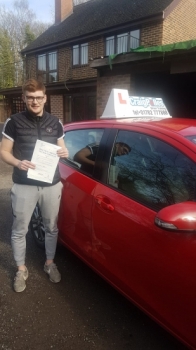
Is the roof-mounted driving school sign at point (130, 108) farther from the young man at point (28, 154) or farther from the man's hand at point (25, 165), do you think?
the man's hand at point (25, 165)

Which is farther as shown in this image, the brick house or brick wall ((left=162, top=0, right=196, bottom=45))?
brick wall ((left=162, top=0, right=196, bottom=45))

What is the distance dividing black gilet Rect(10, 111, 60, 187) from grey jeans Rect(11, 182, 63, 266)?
0.07 metres

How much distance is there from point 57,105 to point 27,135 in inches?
554

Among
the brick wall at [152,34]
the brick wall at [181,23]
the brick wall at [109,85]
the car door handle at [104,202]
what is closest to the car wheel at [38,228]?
the car door handle at [104,202]

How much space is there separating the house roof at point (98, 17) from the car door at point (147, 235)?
39.4 feet

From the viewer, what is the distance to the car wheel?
10.6 ft

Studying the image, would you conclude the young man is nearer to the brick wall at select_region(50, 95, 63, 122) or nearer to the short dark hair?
the short dark hair

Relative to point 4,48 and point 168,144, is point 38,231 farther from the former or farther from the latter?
point 4,48

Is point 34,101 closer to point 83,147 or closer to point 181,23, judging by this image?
point 83,147

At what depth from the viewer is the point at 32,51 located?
1819 cm

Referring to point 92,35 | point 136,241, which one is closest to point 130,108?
point 136,241

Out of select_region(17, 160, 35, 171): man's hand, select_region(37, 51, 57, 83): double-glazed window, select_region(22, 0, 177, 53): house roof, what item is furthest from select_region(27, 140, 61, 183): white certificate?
select_region(37, 51, 57, 83): double-glazed window

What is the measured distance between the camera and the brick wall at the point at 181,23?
12.3 metres

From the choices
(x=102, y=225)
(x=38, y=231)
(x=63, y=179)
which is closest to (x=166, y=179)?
(x=102, y=225)
